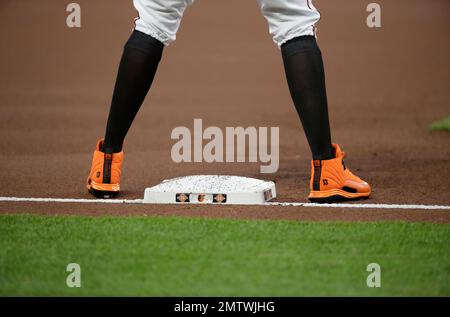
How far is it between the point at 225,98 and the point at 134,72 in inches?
202

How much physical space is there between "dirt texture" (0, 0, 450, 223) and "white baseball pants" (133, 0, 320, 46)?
2.74ft

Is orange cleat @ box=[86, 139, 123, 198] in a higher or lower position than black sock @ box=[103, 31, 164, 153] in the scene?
lower

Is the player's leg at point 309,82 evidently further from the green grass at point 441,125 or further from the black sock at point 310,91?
the green grass at point 441,125

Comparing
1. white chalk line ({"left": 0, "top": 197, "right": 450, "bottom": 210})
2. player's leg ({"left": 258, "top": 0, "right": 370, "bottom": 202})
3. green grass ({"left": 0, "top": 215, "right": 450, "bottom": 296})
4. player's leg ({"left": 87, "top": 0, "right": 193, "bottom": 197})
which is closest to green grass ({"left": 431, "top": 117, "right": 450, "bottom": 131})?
white chalk line ({"left": 0, "top": 197, "right": 450, "bottom": 210})

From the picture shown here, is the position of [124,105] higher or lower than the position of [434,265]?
higher

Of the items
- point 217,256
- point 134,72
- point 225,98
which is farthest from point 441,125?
point 217,256

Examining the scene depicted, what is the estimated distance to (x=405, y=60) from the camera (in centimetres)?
1195

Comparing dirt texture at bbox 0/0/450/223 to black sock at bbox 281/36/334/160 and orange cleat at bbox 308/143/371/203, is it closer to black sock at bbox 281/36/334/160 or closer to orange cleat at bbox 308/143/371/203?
orange cleat at bbox 308/143/371/203

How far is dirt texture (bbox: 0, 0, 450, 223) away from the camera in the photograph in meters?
5.41
